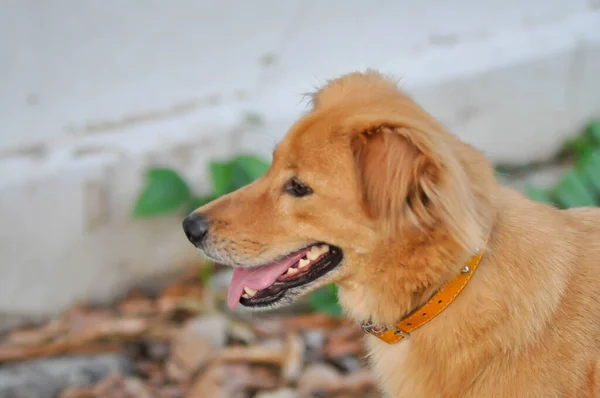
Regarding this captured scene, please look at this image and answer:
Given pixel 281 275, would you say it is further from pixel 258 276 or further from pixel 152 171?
pixel 152 171

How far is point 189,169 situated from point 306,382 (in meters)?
1.58

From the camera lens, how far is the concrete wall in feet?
13.4

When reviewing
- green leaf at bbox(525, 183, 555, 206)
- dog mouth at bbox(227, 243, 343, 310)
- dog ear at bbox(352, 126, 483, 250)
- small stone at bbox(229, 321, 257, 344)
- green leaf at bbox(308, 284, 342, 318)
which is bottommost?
green leaf at bbox(525, 183, 555, 206)

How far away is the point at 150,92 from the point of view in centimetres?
439

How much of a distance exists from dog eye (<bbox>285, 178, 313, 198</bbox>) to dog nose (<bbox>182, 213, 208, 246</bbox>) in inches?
13.8

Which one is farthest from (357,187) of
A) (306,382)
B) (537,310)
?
(306,382)

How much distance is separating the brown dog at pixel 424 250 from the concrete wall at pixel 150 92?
142cm

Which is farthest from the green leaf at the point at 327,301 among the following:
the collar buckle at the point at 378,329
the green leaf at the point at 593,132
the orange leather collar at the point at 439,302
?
the green leaf at the point at 593,132

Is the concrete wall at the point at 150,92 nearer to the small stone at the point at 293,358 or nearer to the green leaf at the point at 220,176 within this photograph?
the green leaf at the point at 220,176

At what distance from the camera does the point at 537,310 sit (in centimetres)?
229

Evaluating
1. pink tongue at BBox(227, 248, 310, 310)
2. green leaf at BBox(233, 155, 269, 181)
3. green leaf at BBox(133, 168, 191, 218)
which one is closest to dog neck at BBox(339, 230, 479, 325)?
pink tongue at BBox(227, 248, 310, 310)

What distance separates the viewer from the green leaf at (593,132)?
5336mm

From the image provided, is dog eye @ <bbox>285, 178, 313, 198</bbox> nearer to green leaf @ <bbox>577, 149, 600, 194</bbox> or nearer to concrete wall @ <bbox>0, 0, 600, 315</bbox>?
concrete wall @ <bbox>0, 0, 600, 315</bbox>

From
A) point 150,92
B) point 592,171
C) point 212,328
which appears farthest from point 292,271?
point 592,171
